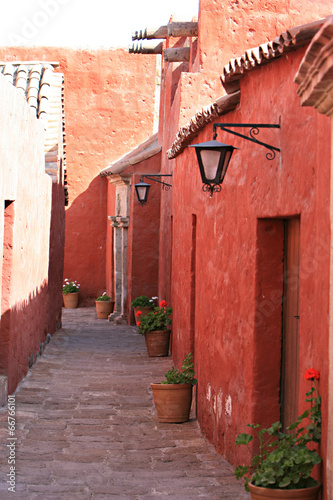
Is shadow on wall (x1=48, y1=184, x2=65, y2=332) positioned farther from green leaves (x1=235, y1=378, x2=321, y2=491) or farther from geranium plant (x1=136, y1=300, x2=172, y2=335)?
green leaves (x1=235, y1=378, x2=321, y2=491)

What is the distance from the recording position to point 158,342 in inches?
471

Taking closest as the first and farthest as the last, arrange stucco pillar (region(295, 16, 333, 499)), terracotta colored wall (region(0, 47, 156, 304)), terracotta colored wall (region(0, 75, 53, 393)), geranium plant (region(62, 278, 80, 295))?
stucco pillar (region(295, 16, 333, 499)) < terracotta colored wall (region(0, 75, 53, 393)) < geranium plant (region(62, 278, 80, 295)) < terracotta colored wall (region(0, 47, 156, 304))

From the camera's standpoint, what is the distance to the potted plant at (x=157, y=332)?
11.9 meters

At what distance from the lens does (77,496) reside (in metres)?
5.31

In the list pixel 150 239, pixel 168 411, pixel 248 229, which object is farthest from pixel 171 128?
pixel 248 229

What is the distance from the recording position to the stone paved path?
5500 millimetres

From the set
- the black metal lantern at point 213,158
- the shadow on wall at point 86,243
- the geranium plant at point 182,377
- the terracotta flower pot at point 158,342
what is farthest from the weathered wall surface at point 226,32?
the shadow on wall at point 86,243

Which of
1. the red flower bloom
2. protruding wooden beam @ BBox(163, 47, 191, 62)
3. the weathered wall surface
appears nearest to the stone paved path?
the red flower bloom

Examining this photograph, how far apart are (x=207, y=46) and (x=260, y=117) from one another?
20.6 ft

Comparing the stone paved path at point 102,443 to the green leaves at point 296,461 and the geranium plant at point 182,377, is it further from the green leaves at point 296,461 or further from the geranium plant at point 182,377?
the green leaves at point 296,461

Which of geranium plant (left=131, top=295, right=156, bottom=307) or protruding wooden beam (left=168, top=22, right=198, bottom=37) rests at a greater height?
protruding wooden beam (left=168, top=22, right=198, bottom=37)

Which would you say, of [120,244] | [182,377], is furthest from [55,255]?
[182,377]

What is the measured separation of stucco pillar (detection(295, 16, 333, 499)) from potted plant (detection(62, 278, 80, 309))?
16.3 metres

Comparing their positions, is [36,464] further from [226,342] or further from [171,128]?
[171,128]
